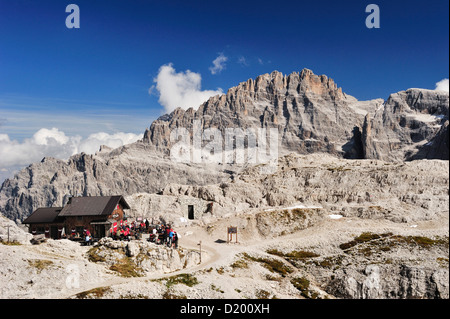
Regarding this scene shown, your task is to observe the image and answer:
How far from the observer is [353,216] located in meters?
80.8

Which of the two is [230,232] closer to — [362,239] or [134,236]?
[134,236]

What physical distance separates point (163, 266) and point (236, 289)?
1135 cm

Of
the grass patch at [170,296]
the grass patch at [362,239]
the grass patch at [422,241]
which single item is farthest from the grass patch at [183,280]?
the grass patch at [422,241]

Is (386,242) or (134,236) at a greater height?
(134,236)

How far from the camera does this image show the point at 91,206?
66188 mm

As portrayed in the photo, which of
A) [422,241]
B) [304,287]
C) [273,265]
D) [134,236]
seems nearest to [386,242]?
[422,241]

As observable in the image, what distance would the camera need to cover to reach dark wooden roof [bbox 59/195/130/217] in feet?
213

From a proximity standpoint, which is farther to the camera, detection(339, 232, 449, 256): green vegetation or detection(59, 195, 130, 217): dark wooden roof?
detection(59, 195, 130, 217): dark wooden roof

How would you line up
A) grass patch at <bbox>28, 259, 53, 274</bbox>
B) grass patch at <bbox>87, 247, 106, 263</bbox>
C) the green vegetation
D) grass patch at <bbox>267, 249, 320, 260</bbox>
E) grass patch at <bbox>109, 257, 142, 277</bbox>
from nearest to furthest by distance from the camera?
1. grass patch at <bbox>28, 259, 53, 274</bbox>
2. grass patch at <bbox>109, 257, 142, 277</bbox>
3. grass patch at <bbox>87, 247, 106, 263</bbox>
4. the green vegetation
5. grass patch at <bbox>267, 249, 320, 260</bbox>

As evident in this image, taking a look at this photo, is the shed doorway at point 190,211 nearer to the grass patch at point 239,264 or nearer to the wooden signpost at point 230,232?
the wooden signpost at point 230,232

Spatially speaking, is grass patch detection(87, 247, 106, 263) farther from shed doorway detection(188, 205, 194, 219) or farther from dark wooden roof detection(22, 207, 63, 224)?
shed doorway detection(188, 205, 194, 219)

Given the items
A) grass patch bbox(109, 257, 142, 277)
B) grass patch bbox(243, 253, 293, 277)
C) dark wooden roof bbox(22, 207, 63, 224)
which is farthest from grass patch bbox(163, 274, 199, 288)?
dark wooden roof bbox(22, 207, 63, 224)

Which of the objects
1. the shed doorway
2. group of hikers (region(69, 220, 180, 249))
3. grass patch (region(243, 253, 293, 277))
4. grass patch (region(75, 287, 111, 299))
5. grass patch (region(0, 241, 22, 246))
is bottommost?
grass patch (region(243, 253, 293, 277))

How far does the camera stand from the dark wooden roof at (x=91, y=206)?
64875 mm
